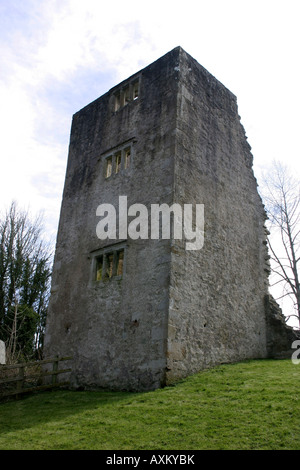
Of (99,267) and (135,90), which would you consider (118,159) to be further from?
(99,267)

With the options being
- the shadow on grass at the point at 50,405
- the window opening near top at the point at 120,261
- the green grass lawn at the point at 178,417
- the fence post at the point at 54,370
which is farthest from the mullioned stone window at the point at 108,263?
the green grass lawn at the point at 178,417

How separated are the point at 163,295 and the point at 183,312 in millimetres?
670

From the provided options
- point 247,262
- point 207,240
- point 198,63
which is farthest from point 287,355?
point 198,63

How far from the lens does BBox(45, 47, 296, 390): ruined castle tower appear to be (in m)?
9.94

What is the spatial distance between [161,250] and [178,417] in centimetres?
437

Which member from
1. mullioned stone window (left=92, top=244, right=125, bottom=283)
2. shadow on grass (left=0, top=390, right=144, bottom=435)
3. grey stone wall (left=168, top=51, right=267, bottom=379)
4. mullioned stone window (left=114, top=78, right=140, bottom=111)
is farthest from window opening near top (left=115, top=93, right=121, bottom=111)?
shadow on grass (left=0, top=390, right=144, bottom=435)

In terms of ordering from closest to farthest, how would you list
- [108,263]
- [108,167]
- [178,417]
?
[178,417] → [108,263] → [108,167]

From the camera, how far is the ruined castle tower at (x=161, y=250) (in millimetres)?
9938

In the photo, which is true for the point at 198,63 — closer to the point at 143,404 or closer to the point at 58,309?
the point at 58,309

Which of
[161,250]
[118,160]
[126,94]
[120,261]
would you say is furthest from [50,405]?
[126,94]

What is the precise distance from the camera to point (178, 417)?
6.75m

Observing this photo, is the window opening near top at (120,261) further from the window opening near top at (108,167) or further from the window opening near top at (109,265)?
the window opening near top at (108,167)

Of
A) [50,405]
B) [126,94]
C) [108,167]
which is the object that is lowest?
[50,405]

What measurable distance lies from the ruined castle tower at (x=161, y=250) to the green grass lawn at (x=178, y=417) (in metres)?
1.07
